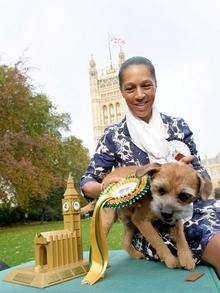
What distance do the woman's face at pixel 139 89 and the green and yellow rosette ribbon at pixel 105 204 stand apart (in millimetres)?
713

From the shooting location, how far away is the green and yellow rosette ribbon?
277 cm

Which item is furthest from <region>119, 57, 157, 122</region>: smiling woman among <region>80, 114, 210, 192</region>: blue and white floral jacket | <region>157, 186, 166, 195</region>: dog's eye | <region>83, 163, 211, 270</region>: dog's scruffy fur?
<region>157, 186, 166, 195</region>: dog's eye

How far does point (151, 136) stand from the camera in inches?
129

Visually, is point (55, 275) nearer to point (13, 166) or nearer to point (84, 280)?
point (84, 280)

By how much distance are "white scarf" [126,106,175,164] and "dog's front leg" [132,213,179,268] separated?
48 centimetres

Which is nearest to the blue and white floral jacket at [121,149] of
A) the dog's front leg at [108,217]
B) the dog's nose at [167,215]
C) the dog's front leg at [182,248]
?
the dog's front leg at [108,217]

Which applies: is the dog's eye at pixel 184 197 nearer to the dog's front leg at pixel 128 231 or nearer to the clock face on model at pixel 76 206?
the dog's front leg at pixel 128 231

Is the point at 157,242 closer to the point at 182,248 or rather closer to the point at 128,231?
the point at 182,248

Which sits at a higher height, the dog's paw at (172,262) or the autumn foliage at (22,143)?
the autumn foliage at (22,143)

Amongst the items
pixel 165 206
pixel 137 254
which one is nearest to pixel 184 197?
pixel 165 206

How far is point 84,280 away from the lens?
2779mm

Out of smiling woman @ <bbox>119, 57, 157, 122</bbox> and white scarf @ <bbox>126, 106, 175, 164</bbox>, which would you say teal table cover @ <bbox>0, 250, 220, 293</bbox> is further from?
smiling woman @ <bbox>119, 57, 157, 122</bbox>

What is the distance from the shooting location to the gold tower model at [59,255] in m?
2.85

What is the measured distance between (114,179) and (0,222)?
35.2 meters
